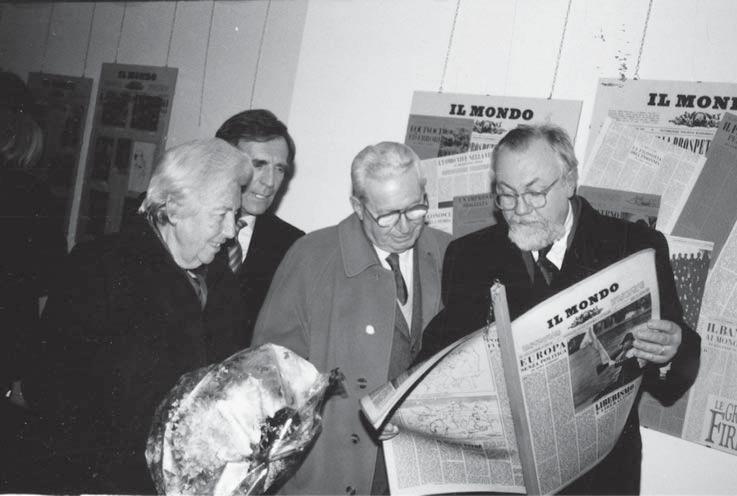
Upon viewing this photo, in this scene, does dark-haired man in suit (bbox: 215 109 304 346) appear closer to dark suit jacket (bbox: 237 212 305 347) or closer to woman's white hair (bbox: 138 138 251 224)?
dark suit jacket (bbox: 237 212 305 347)

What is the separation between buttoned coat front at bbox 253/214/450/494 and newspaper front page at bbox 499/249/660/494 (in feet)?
1.84

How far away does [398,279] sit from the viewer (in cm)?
183

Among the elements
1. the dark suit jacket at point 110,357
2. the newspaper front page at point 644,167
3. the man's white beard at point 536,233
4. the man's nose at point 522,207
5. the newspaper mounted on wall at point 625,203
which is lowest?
the dark suit jacket at point 110,357

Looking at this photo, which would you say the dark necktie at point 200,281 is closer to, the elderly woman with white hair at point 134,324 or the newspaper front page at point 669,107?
the elderly woman with white hair at point 134,324

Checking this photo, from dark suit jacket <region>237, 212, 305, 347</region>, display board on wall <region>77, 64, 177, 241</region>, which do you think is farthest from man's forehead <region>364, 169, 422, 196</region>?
display board on wall <region>77, 64, 177, 241</region>

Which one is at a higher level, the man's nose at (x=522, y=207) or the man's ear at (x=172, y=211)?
the man's nose at (x=522, y=207)

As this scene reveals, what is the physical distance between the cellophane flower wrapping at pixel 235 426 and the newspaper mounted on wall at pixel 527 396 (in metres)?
0.19

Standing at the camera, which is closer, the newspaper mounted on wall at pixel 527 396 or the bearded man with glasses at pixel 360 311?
the newspaper mounted on wall at pixel 527 396

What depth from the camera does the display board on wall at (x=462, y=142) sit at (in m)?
2.29

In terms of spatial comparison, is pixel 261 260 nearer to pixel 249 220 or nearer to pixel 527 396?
pixel 249 220

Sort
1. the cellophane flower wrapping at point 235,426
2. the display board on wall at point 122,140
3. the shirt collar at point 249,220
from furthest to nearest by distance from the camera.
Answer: the display board on wall at point 122,140 → the shirt collar at point 249,220 → the cellophane flower wrapping at point 235,426

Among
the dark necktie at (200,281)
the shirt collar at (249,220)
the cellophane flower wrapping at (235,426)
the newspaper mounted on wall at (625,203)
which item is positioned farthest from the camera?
the shirt collar at (249,220)

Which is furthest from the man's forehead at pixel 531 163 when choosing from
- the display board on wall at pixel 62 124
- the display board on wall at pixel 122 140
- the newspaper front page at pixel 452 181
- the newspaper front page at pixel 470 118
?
the display board on wall at pixel 62 124

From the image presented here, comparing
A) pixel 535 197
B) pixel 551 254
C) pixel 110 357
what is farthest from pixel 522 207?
pixel 110 357
